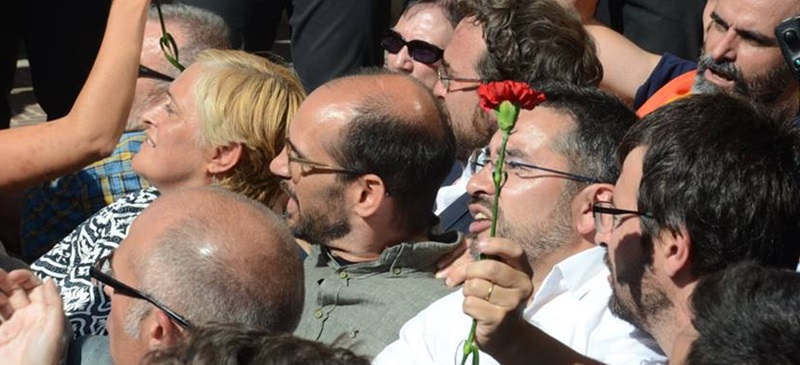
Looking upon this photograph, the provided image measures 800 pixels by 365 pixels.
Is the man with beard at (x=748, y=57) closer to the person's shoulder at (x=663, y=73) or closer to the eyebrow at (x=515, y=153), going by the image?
the person's shoulder at (x=663, y=73)

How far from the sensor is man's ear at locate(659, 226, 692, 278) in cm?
282

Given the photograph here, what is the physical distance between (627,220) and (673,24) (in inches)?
103

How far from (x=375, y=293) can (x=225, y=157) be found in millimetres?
757

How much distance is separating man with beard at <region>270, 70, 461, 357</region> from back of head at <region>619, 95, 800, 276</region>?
0.95 metres

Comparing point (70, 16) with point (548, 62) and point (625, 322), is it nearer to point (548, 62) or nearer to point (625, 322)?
point (548, 62)

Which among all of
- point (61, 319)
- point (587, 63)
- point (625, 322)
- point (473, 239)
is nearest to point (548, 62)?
point (587, 63)

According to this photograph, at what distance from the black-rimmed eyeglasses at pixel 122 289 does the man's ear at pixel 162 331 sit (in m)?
0.01

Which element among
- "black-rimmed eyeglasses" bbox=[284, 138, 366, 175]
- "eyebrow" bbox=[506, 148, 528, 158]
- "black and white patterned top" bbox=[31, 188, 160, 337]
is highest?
"eyebrow" bbox=[506, 148, 528, 158]

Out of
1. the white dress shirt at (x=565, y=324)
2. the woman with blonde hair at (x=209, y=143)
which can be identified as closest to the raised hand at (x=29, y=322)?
the white dress shirt at (x=565, y=324)

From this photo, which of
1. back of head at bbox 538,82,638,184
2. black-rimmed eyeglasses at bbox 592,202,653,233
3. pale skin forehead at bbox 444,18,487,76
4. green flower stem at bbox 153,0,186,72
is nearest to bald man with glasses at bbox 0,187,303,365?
black-rimmed eyeglasses at bbox 592,202,653,233

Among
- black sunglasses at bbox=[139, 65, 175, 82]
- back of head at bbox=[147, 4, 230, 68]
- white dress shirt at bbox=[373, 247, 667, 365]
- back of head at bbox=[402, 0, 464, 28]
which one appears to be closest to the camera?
white dress shirt at bbox=[373, 247, 667, 365]

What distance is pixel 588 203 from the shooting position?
3486 millimetres

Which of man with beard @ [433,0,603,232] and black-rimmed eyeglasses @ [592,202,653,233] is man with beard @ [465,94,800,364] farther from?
man with beard @ [433,0,603,232]

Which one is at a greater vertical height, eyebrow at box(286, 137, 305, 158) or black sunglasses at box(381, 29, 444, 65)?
eyebrow at box(286, 137, 305, 158)
